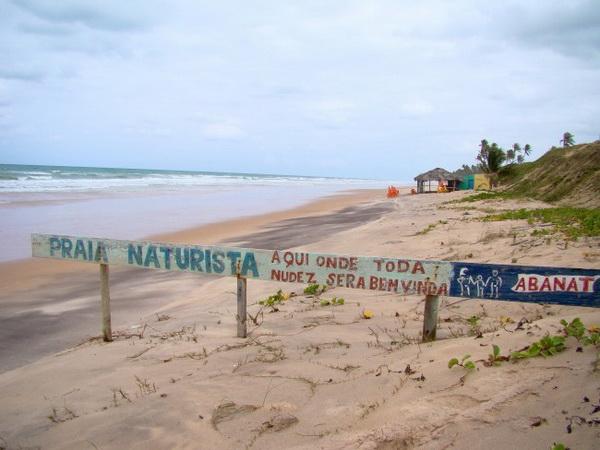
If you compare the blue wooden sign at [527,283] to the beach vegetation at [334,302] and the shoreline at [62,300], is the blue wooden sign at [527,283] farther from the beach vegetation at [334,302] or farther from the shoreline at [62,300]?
the shoreline at [62,300]

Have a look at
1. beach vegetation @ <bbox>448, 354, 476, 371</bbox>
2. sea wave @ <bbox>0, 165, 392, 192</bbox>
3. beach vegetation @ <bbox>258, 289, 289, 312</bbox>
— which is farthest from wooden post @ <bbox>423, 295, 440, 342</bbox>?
sea wave @ <bbox>0, 165, 392, 192</bbox>

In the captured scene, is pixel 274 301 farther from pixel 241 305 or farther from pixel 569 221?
pixel 569 221

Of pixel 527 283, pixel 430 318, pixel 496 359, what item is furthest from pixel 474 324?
pixel 496 359

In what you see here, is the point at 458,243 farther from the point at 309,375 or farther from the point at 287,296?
the point at 309,375

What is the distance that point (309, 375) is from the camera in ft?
11.7

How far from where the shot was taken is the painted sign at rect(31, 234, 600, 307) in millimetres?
3395

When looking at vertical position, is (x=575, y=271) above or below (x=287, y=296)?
above

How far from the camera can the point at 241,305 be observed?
15.1 feet

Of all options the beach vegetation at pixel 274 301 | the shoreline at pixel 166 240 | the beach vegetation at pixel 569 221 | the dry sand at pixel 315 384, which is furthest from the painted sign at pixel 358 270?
the shoreline at pixel 166 240

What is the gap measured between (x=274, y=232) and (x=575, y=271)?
12479 millimetres

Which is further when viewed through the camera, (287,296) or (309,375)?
(287,296)

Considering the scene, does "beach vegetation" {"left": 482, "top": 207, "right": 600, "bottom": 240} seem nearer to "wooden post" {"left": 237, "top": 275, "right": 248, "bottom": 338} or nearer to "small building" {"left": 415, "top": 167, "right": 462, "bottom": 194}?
"wooden post" {"left": 237, "top": 275, "right": 248, "bottom": 338}

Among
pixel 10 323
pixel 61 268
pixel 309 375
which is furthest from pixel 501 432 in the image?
pixel 61 268

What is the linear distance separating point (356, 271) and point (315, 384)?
3.62 ft
